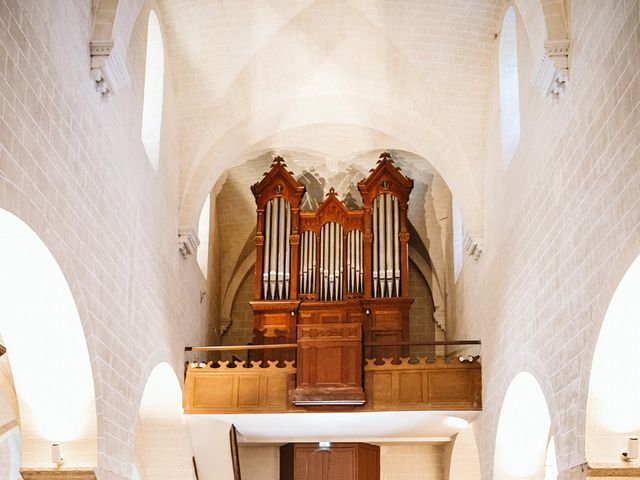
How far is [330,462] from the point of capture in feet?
58.1

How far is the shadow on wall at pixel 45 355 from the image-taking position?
857 cm

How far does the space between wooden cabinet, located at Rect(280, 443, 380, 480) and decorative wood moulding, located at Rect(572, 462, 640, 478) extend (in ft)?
32.4

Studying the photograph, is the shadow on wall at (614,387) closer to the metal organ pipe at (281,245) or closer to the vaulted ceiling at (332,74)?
the vaulted ceiling at (332,74)

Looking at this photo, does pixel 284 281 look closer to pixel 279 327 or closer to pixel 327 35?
pixel 279 327

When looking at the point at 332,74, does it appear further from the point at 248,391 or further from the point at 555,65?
the point at 555,65

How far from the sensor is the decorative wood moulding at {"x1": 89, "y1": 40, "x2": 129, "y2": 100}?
9.53 m

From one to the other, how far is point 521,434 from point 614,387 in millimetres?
4517

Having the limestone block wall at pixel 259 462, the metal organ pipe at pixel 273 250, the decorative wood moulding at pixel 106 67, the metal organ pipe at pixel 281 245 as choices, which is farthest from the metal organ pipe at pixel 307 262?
the decorative wood moulding at pixel 106 67

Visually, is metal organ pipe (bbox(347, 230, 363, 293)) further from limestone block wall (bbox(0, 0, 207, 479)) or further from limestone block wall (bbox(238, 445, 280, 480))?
limestone block wall (bbox(0, 0, 207, 479))

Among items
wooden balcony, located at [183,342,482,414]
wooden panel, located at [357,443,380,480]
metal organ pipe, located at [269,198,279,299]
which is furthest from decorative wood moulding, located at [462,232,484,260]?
wooden panel, located at [357,443,380,480]

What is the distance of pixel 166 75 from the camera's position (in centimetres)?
1343

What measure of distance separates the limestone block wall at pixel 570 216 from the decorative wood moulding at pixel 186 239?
4.48 metres

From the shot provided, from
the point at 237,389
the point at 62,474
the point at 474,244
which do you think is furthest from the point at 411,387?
the point at 62,474

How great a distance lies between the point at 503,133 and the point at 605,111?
5051mm
